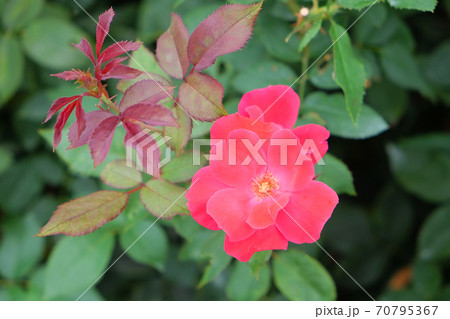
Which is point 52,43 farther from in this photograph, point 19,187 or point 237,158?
point 237,158

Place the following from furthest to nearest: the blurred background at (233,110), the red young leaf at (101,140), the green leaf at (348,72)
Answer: the blurred background at (233,110) → the green leaf at (348,72) → the red young leaf at (101,140)

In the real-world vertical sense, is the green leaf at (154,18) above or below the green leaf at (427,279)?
above

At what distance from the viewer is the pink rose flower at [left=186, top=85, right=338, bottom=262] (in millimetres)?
Result: 728

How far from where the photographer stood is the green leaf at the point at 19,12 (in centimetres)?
140

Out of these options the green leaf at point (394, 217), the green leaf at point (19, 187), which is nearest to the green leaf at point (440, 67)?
the green leaf at point (394, 217)

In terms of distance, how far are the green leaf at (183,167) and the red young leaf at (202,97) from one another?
5.5 inches

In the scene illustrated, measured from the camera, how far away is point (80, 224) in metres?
0.80

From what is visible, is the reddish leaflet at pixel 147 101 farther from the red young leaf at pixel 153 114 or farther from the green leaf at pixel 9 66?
the green leaf at pixel 9 66

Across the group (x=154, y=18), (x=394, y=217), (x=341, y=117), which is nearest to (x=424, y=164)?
(x=394, y=217)

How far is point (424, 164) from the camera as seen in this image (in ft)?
4.73

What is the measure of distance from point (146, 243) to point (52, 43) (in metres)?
0.74

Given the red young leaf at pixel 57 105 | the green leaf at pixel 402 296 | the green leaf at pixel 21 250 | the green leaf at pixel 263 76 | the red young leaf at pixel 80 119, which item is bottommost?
the green leaf at pixel 402 296

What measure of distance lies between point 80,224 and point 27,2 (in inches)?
37.4

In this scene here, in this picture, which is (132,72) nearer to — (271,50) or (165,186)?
(165,186)
